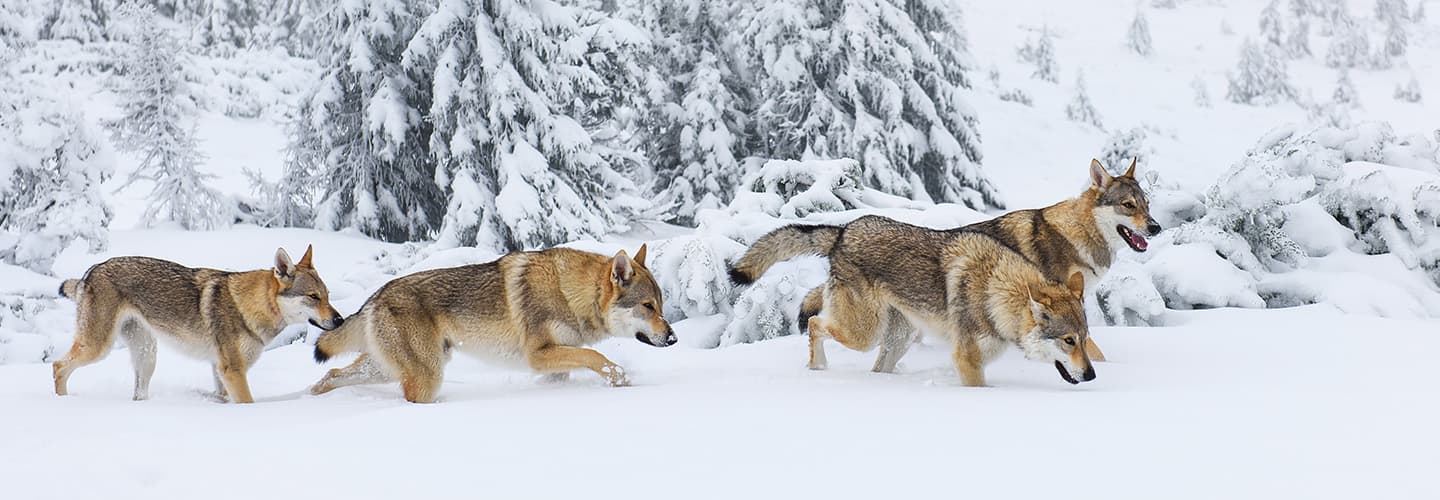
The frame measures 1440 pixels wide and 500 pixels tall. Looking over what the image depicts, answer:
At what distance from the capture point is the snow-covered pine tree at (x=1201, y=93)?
3941 centimetres

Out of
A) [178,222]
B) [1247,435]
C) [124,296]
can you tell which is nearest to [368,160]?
[178,222]

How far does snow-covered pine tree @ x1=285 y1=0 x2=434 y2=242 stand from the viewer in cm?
1564

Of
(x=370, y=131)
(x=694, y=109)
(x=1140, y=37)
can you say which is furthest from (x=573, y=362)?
(x=1140, y=37)

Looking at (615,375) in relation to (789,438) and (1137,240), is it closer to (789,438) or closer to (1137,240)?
(789,438)

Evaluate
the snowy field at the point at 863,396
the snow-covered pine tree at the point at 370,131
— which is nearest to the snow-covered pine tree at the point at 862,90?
the snow-covered pine tree at the point at 370,131

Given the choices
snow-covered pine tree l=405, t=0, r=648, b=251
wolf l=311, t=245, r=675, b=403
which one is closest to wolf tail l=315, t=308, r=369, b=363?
wolf l=311, t=245, r=675, b=403

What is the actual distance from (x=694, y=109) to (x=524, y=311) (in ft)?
45.0

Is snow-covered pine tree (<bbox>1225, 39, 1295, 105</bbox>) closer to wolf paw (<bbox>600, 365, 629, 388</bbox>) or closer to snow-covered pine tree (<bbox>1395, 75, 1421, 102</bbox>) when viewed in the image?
snow-covered pine tree (<bbox>1395, 75, 1421, 102</bbox>)

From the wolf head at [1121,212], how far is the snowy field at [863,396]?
81 cm

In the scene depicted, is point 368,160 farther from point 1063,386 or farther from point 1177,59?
point 1177,59

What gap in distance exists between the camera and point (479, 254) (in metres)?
9.81

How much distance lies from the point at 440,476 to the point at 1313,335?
21.0 ft

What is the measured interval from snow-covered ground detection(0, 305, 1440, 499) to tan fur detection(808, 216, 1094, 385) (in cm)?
31

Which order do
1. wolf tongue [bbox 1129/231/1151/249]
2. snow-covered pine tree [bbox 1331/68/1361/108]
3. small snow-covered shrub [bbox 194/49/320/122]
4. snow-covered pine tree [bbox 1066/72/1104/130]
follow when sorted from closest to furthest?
1. wolf tongue [bbox 1129/231/1151/249]
2. small snow-covered shrub [bbox 194/49/320/122]
3. snow-covered pine tree [bbox 1066/72/1104/130]
4. snow-covered pine tree [bbox 1331/68/1361/108]
